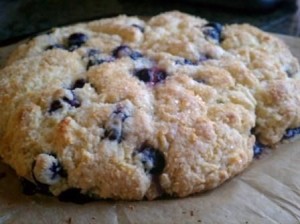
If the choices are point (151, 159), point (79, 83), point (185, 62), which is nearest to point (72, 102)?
point (79, 83)

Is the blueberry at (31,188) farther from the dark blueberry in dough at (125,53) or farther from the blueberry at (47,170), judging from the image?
the dark blueberry in dough at (125,53)

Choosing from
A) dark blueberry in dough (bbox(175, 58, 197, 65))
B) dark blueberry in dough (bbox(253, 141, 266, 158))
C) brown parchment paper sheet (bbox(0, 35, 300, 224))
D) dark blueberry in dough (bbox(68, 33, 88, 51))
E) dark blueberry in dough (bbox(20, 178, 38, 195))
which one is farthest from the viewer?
dark blueberry in dough (bbox(68, 33, 88, 51))

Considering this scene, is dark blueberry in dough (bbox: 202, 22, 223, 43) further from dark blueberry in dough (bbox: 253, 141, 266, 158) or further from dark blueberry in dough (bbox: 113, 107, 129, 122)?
dark blueberry in dough (bbox: 113, 107, 129, 122)

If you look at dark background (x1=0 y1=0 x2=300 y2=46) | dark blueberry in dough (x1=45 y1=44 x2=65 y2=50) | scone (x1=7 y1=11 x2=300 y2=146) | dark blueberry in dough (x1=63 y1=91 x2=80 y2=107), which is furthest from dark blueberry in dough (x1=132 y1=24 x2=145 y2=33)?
dark background (x1=0 y1=0 x2=300 y2=46)

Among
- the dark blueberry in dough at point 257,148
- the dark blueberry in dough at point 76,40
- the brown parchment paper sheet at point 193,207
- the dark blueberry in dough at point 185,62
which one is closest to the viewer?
the brown parchment paper sheet at point 193,207

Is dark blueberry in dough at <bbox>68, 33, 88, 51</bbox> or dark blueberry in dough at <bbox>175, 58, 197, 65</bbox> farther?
dark blueberry in dough at <bbox>68, 33, 88, 51</bbox>

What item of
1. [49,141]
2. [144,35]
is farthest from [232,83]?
[49,141]

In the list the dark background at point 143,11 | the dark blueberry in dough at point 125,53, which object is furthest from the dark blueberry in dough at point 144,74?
the dark background at point 143,11
